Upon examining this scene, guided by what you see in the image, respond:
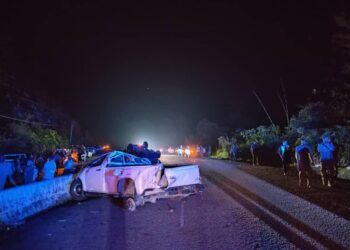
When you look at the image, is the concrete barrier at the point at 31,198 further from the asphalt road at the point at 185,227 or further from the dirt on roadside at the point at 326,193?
the dirt on roadside at the point at 326,193

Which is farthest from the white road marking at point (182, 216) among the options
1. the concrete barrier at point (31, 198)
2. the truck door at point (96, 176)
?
the concrete barrier at point (31, 198)

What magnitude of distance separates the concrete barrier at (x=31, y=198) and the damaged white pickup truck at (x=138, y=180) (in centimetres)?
106

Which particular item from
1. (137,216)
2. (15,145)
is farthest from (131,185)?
(15,145)

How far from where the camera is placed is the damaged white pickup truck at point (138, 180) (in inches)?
414

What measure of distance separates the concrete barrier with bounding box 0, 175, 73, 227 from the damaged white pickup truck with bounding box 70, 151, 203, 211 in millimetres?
1056

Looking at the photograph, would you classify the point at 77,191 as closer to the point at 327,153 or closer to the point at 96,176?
the point at 96,176

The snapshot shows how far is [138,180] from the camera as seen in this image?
10.6 meters

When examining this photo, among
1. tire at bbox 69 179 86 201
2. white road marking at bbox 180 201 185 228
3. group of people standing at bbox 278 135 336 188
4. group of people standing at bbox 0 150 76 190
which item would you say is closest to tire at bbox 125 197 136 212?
white road marking at bbox 180 201 185 228

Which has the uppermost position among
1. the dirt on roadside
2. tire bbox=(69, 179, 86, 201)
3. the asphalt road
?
tire bbox=(69, 179, 86, 201)

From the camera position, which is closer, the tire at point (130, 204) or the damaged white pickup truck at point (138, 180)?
the tire at point (130, 204)

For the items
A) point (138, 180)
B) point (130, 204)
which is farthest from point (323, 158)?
point (130, 204)

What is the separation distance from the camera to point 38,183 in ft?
35.8

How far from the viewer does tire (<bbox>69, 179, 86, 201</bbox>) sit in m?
12.5

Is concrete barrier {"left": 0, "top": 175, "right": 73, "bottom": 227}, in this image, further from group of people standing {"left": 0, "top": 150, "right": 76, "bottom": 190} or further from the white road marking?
the white road marking
